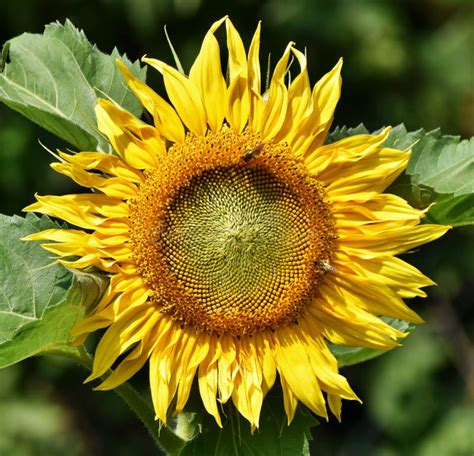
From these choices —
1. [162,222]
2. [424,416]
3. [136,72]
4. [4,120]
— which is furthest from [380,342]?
[4,120]

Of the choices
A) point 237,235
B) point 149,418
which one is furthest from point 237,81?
point 149,418

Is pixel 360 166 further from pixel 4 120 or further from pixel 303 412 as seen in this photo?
pixel 4 120

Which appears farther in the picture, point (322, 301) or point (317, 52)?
point (317, 52)

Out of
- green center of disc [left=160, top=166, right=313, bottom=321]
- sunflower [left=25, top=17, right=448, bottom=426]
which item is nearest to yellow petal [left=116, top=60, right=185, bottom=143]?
sunflower [left=25, top=17, right=448, bottom=426]

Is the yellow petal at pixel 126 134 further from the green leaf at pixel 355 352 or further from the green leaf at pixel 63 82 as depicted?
the green leaf at pixel 355 352

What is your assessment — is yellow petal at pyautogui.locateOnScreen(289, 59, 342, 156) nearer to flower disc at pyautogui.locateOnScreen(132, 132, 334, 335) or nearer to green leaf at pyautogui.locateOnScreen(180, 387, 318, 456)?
flower disc at pyautogui.locateOnScreen(132, 132, 334, 335)

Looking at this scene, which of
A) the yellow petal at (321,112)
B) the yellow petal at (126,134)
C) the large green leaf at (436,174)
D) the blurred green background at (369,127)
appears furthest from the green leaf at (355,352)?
the blurred green background at (369,127)
